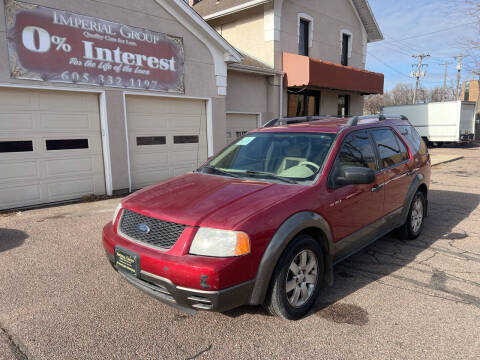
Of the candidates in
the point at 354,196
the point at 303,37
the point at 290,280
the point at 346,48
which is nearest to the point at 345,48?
the point at 346,48

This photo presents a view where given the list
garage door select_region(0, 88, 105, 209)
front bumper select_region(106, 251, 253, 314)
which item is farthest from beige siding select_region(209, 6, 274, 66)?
front bumper select_region(106, 251, 253, 314)

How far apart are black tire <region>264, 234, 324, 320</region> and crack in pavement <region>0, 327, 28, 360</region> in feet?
6.16

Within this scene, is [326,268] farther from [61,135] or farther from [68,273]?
[61,135]

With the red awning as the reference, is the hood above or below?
below

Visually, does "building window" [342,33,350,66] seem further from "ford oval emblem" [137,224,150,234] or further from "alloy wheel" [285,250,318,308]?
"ford oval emblem" [137,224,150,234]

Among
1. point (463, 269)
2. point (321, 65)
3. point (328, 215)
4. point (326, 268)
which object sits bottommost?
point (463, 269)

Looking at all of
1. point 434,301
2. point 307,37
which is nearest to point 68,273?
point 434,301

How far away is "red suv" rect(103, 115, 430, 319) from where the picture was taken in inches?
100

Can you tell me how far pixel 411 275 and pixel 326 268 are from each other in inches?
49.7

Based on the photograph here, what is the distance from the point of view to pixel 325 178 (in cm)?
329

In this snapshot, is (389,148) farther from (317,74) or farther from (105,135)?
(317,74)

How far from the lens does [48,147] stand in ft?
23.9

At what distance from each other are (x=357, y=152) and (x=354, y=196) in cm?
57

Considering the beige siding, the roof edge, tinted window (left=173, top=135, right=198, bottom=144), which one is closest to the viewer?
the roof edge
